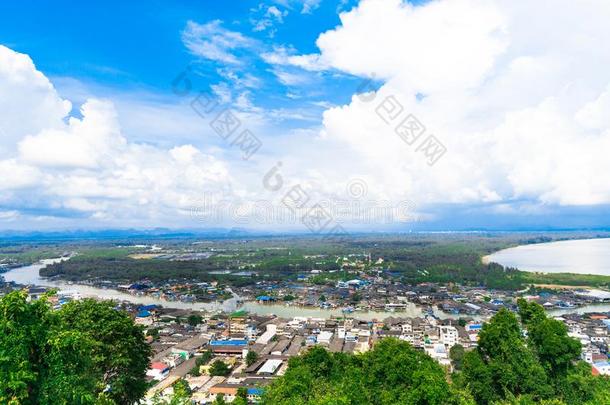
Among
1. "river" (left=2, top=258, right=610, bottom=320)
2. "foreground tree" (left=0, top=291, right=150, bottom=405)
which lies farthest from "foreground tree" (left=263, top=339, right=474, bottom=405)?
"river" (left=2, top=258, right=610, bottom=320)

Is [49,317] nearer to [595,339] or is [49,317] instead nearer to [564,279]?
[595,339]

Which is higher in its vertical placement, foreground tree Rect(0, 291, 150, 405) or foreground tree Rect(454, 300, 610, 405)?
foreground tree Rect(0, 291, 150, 405)

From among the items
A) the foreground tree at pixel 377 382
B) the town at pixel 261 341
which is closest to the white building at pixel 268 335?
the town at pixel 261 341

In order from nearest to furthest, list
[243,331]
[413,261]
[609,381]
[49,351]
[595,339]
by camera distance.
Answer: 1. [49,351]
2. [609,381]
3. [595,339]
4. [243,331]
5. [413,261]

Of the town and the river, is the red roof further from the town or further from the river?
the river

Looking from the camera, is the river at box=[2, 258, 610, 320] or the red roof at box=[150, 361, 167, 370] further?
the river at box=[2, 258, 610, 320]

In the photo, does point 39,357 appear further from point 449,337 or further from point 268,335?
point 449,337

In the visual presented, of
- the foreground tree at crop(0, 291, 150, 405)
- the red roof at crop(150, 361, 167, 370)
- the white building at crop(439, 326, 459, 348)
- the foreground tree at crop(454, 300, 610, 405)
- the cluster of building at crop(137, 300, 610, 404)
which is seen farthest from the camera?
the white building at crop(439, 326, 459, 348)

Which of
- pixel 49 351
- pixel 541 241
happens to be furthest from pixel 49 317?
pixel 541 241

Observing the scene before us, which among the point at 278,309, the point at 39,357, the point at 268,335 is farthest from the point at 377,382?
the point at 278,309
